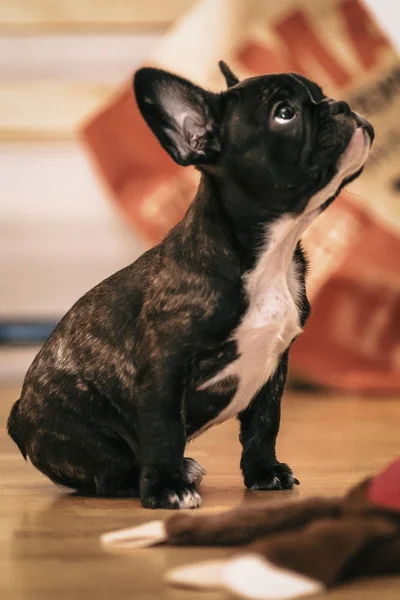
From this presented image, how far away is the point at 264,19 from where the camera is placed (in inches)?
147

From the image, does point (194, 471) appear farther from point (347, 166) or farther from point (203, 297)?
point (347, 166)

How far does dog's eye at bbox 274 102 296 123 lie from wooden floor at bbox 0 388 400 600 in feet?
1.95

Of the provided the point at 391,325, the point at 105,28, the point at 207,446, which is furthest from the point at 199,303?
the point at 105,28

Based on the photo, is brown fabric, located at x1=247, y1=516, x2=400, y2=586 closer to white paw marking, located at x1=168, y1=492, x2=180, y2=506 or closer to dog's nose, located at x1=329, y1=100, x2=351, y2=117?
white paw marking, located at x1=168, y1=492, x2=180, y2=506

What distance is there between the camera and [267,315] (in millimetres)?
1567

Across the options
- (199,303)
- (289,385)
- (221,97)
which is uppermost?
(221,97)

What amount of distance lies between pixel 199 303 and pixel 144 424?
0.66ft

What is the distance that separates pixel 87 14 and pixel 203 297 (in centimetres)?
270

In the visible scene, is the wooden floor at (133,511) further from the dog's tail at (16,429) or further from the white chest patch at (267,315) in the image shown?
the white chest patch at (267,315)

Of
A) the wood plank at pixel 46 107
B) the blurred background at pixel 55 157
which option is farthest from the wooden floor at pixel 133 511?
the wood plank at pixel 46 107

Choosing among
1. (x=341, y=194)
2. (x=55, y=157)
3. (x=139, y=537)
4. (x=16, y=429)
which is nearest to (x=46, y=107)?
(x=55, y=157)

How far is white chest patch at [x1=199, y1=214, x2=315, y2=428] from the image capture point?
156 centimetres

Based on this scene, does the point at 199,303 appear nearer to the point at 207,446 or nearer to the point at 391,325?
the point at 207,446

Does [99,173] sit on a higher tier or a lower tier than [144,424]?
higher
